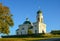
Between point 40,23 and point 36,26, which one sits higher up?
point 40,23

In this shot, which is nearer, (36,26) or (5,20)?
(5,20)

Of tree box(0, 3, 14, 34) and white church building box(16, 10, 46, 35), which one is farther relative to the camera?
white church building box(16, 10, 46, 35)

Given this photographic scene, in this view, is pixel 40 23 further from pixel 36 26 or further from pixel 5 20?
pixel 5 20

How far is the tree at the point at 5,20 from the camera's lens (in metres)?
68.8

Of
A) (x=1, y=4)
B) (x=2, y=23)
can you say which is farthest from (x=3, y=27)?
(x=1, y=4)

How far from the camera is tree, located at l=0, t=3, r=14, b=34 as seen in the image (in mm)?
68750

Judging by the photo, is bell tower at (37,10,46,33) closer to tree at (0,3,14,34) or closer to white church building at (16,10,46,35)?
white church building at (16,10,46,35)

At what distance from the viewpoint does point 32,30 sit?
376 feet

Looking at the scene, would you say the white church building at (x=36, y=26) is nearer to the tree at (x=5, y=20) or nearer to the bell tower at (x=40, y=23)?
the bell tower at (x=40, y=23)

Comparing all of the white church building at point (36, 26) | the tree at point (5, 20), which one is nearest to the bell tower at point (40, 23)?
the white church building at point (36, 26)

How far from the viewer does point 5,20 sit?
69.6m

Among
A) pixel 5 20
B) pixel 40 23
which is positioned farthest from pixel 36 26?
pixel 5 20

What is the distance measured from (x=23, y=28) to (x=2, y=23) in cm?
4983

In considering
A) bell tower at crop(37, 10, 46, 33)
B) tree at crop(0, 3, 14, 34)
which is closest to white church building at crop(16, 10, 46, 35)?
bell tower at crop(37, 10, 46, 33)
